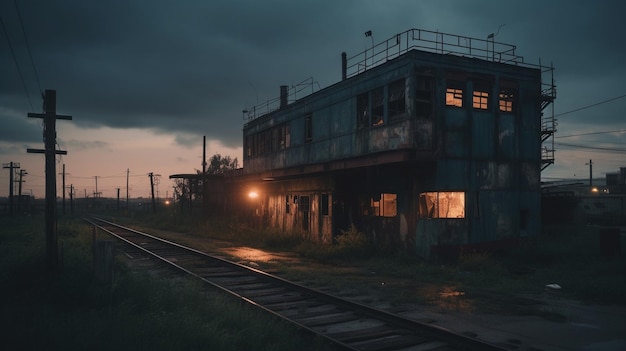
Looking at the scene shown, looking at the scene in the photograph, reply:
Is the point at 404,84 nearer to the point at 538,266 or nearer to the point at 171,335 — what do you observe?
the point at 538,266

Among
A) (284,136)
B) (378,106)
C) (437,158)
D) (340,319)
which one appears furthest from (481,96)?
(340,319)

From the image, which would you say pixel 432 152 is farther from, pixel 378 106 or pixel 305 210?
pixel 305 210

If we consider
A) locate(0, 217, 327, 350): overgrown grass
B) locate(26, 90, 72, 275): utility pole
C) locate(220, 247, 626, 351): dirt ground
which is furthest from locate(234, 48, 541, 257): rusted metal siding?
locate(26, 90, 72, 275): utility pole

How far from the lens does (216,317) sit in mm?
7277

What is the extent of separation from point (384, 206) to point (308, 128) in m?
6.63

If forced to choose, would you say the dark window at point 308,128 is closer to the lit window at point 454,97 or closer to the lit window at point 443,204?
the lit window at point 454,97

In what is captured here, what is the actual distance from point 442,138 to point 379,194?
147 inches

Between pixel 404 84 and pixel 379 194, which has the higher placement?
pixel 404 84

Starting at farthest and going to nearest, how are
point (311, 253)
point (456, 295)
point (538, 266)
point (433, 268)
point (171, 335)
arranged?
point (311, 253) < point (538, 266) < point (433, 268) < point (456, 295) < point (171, 335)

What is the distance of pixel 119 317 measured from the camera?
6.70 metres

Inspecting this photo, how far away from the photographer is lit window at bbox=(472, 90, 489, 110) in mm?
16359

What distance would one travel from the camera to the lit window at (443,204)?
15.4 meters

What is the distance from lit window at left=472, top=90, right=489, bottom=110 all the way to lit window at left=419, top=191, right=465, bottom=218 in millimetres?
3419

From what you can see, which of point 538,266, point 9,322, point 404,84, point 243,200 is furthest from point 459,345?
point 243,200
